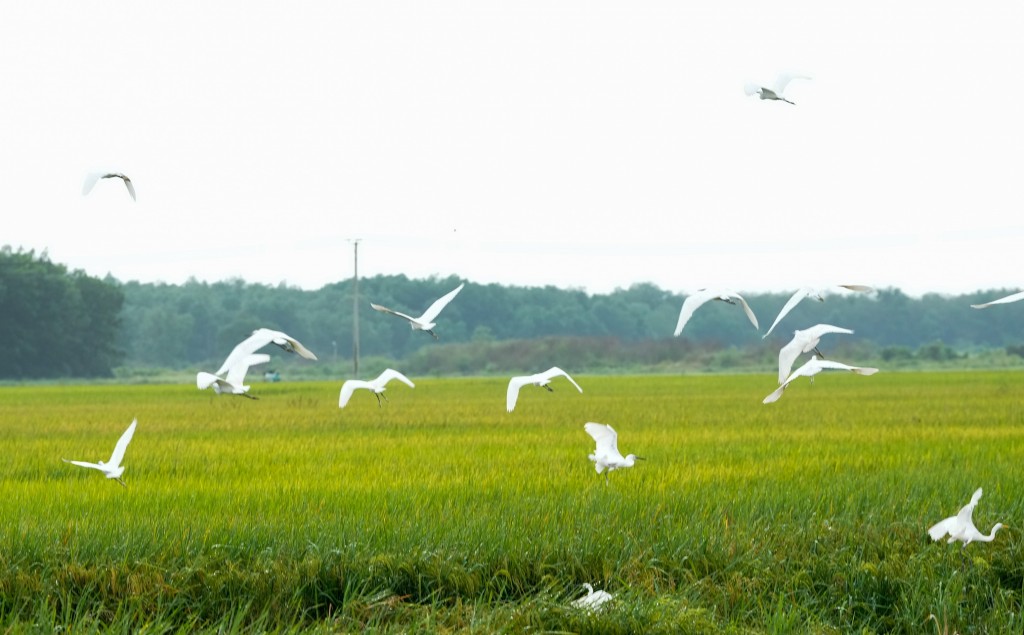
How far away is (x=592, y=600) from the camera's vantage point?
434cm

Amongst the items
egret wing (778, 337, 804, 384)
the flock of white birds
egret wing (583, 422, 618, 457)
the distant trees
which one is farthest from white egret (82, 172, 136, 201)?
the distant trees

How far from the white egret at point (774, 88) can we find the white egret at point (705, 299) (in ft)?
2.98

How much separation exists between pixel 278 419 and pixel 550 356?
96.0ft

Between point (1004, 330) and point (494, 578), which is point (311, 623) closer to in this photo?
point (494, 578)

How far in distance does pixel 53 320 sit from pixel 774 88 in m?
50.5

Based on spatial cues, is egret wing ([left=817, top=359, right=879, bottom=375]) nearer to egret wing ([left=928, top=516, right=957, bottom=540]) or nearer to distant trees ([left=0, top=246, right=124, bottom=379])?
egret wing ([left=928, top=516, right=957, bottom=540])

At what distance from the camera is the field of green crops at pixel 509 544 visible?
4422mm

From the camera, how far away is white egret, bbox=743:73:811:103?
5.20 m

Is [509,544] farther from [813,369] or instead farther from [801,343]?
[813,369]

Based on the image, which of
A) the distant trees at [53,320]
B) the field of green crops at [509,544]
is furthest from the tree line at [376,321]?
the field of green crops at [509,544]

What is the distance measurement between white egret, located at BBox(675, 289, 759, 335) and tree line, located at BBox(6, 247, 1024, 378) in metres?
36.7

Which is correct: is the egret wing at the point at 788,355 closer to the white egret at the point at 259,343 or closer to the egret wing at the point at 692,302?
the egret wing at the point at 692,302

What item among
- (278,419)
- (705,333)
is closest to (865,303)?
(705,333)

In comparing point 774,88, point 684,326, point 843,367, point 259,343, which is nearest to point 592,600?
point 684,326
